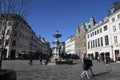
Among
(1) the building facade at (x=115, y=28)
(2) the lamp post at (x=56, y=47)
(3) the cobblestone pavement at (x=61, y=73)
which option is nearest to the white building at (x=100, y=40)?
(1) the building facade at (x=115, y=28)

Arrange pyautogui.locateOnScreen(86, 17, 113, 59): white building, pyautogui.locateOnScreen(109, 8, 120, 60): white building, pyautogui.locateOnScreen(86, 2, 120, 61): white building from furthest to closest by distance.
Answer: pyautogui.locateOnScreen(86, 17, 113, 59): white building, pyautogui.locateOnScreen(86, 2, 120, 61): white building, pyautogui.locateOnScreen(109, 8, 120, 60): white building

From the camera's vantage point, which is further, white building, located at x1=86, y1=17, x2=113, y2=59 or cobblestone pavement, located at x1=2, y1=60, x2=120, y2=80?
white building, located at x1=86, y1=17, x2=113, y2=59

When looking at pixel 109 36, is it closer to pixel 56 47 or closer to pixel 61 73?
pixel 56 47

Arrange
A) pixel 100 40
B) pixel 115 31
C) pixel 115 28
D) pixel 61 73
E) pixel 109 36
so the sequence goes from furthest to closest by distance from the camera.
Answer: pixel 100 40 → pixel 109 36 → pixel 115 28 → pixel 115 31 → pixel 61 73

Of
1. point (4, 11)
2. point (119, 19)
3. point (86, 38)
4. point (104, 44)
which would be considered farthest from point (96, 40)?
point (4, 11)

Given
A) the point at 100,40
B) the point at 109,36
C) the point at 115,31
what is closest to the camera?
the point at 115,31

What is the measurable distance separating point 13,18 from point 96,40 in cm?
4972

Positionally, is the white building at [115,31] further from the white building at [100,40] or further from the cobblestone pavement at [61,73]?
the cobblestone pavement at [61,73]

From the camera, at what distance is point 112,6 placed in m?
49.0

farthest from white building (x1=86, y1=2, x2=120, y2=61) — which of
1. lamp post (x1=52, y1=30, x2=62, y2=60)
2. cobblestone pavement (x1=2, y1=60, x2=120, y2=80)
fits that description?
cobblestone pavement (x1=2, y1=60, x2=120, y2=80)

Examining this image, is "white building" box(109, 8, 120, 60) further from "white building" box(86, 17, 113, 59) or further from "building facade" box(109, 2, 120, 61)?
"white building" box(86, 17, 113, 59)

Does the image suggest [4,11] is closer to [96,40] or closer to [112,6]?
[112,6]

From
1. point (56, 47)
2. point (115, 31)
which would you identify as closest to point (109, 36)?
point (115, 31)

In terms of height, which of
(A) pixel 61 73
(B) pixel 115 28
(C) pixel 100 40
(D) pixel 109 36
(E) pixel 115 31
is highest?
(B) pixel 115 28
